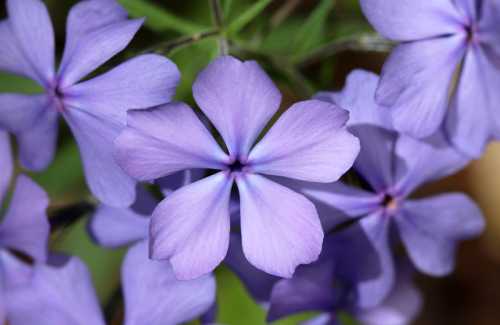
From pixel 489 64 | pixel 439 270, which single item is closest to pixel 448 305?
pixel 439 270

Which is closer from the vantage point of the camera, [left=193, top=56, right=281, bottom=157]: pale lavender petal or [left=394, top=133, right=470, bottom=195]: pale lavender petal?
[left=193, top=56, right=281, bottom=157]: pale lavender petal

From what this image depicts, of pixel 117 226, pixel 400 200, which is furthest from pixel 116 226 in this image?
pixel 400 200

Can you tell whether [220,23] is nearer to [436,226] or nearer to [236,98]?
[236,98]

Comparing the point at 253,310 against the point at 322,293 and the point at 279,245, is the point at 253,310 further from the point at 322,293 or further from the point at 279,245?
the point at 279,245

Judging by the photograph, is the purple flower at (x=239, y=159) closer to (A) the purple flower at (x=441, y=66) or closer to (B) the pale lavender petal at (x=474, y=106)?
(A) the purple flower at (x=441, y=66)

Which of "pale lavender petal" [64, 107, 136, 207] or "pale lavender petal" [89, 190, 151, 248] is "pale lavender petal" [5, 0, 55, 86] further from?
"pale lavender petal" [89, 190, 151, 248]

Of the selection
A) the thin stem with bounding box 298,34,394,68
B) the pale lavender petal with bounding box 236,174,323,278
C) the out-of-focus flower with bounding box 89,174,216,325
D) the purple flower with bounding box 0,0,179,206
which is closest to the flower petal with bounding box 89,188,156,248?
the out-of-focus flower with bounding box 89,174,216,325
